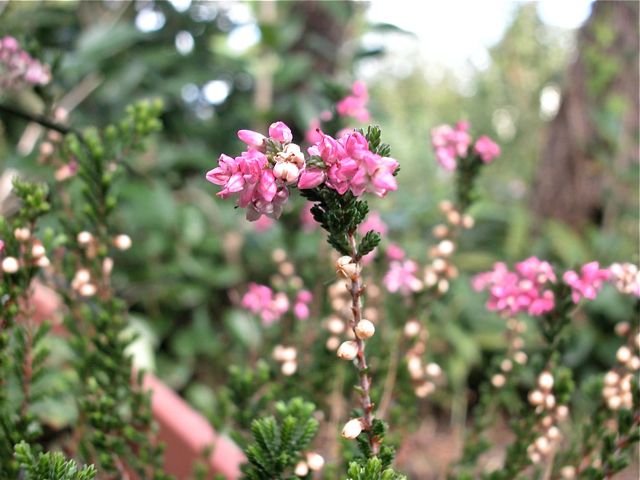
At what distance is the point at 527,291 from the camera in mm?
708

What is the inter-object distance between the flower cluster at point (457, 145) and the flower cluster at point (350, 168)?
1.31 ft

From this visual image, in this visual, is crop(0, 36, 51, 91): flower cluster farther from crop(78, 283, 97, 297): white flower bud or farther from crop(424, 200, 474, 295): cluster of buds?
crop(424, 200, 474, 295): cluster of buds

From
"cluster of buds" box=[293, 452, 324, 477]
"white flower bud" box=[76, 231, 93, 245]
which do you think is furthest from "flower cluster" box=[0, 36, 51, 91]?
"cluster of buds" box=[293, 452, 324, 477]

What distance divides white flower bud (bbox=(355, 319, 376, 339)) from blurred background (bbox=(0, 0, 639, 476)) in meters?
0.91

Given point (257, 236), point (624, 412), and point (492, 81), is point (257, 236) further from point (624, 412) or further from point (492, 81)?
point (492, 81)

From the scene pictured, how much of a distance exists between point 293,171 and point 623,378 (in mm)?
586

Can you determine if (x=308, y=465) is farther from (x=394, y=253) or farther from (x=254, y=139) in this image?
(x=394, y=253)

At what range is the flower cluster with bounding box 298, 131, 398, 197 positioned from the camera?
437 millimetres

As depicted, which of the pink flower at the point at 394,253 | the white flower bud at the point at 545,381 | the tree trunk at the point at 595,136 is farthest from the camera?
the tree trunk at the point at 595,136

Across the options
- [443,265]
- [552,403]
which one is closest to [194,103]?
[443,265]

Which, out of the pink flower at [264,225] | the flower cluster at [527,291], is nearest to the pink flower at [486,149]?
the flower cluster at [527,291]

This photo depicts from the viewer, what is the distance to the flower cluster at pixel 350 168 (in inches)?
17.2

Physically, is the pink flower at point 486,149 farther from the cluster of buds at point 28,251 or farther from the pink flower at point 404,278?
the cluster of buds at point 28,251

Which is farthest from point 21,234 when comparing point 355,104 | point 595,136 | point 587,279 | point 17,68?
point 595,136
